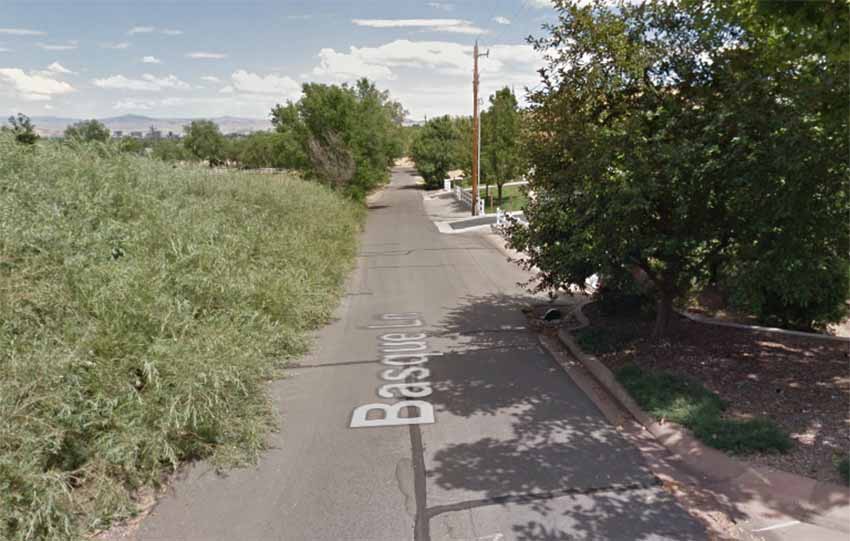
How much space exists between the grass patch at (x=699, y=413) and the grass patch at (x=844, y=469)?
425 mm

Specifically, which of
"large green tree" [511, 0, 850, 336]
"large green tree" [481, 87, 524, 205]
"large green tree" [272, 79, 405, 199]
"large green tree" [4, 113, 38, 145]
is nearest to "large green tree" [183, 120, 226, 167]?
"large green tree" [272, 79, 405, 199]

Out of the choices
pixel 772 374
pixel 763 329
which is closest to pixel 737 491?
pixel 772 374

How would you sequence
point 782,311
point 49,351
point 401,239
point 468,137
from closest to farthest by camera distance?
point 49,351, point 782,311, point 401,239, point 468,137

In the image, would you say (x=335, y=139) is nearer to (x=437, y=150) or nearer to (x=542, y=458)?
(x=437, y=150)

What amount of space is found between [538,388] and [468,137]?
31454 mm

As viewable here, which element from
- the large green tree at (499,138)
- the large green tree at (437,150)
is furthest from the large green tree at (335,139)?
the large green tree at (437,150)

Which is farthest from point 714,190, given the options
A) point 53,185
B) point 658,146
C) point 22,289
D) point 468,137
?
point 468,137

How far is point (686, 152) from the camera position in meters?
5.62

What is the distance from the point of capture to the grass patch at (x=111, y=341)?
4105 millimetres

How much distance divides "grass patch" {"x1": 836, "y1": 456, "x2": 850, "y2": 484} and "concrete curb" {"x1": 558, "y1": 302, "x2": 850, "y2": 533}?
0.11 metres

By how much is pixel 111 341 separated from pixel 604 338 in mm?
6395

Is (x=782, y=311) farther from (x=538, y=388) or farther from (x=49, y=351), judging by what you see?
(x=49, y=351)

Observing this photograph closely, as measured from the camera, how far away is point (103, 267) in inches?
219

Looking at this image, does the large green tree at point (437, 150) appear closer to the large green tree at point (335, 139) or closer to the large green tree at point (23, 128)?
the large green tree at point (335, 139)
